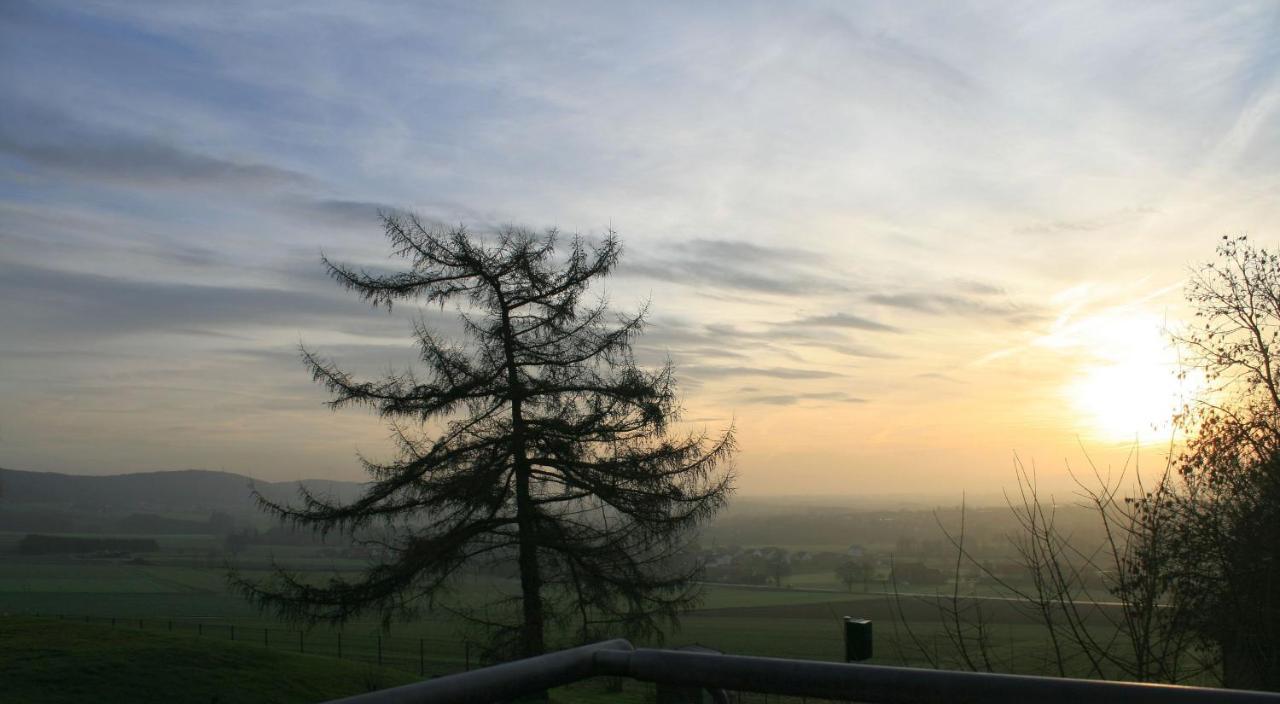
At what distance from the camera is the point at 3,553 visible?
256 feet

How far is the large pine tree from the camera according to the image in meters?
15.7

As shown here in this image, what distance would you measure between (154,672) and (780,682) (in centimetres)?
1517

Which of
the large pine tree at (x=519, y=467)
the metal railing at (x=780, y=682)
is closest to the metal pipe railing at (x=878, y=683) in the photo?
the metal railing at (x=780, y=682)

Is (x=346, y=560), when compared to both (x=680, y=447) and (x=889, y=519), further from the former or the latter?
(x=889, y=519)

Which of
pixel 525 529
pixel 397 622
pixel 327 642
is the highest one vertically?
pixel 525 529

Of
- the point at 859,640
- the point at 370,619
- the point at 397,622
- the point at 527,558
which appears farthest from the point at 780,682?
the point at 370,619

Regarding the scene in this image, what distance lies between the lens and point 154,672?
14.1 metres

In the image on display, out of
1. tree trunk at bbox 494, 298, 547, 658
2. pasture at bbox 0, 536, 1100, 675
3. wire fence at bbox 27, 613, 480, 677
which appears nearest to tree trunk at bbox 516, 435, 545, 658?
tree trunk at bbox 494, 298, 547, 658

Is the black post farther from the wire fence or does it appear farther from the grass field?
the wire fence

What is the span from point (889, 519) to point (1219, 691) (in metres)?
11.6

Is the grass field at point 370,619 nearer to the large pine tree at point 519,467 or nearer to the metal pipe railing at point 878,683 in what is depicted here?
the large pine tree at point 519,467

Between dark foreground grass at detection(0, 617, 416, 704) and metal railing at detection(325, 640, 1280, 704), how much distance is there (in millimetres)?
11798

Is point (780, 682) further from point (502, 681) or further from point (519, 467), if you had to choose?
point (519, 467)

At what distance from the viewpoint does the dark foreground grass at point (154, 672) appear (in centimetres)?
1308
